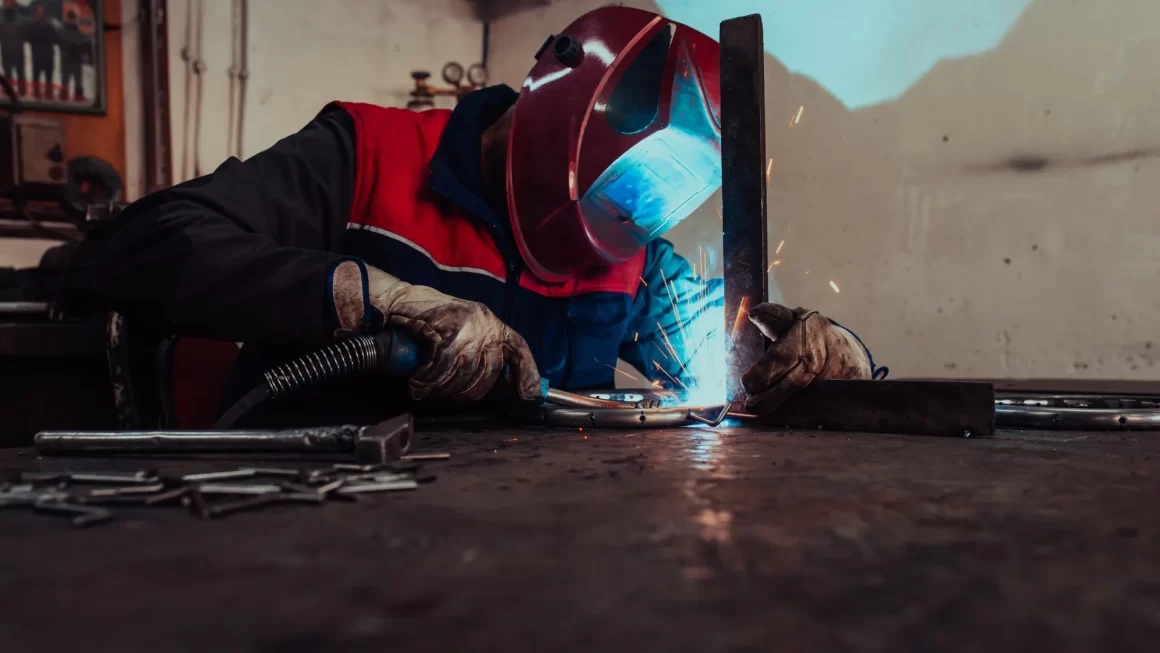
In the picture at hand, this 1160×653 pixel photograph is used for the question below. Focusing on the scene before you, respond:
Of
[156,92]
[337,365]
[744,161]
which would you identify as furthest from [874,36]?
[156,92]

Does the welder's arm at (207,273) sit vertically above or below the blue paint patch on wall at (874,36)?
below

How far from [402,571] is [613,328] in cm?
168

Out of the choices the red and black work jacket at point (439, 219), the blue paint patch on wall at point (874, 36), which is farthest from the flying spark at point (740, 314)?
the blue paint patch on wall at point (874, 36)

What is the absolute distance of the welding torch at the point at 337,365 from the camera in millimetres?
1145

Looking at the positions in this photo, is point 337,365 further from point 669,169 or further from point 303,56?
point 303,56

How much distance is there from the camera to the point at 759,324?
1353mm

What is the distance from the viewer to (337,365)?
116cm

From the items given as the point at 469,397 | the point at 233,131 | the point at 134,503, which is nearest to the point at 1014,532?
the point at 134,503

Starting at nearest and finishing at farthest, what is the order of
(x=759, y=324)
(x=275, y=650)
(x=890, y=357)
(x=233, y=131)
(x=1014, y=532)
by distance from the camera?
(x=275, y=650) < (x=1014, y=532) < (x=759, y=324) < (x=890, y=357) < (x=233, y=131)

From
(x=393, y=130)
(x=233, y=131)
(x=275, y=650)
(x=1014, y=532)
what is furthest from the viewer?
(x=233, y=131)

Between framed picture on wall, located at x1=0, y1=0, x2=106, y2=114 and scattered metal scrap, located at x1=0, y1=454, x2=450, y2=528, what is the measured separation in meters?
2.79

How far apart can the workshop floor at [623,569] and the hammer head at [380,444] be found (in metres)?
0.09

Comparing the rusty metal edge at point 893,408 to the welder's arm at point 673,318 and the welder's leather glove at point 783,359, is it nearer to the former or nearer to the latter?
the welder's leather glove at point 783,359

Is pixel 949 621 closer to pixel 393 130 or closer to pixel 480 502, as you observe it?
pixel 480 502
